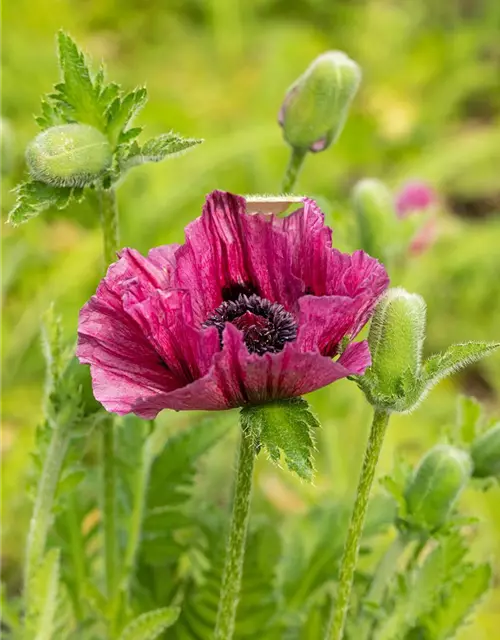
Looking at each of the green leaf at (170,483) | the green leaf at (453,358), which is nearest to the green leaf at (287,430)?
the green leaf at (453,358)

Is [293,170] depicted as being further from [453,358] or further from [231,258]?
[453,358]

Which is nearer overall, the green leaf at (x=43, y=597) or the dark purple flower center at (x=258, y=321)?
the dark purple flower center at (x=258, y=321)

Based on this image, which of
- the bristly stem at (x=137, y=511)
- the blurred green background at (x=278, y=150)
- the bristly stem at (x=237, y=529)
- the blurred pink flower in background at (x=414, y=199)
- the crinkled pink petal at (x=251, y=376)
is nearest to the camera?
the crinkled pink petal at (x=251, y=376)

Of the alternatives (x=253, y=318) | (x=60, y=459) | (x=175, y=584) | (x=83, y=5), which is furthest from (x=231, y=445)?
(x=83, y=5)

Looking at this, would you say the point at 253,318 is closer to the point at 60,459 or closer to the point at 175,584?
the point at 60,459

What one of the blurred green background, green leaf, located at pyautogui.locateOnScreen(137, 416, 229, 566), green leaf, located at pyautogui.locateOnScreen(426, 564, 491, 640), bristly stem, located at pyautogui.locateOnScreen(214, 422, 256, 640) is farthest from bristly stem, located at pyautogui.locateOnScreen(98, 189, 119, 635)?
the blurred green background

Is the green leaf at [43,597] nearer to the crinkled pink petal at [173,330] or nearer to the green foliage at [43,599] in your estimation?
the green foliage at [43,599]

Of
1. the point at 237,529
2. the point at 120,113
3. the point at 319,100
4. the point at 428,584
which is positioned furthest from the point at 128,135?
the point at 428,584
